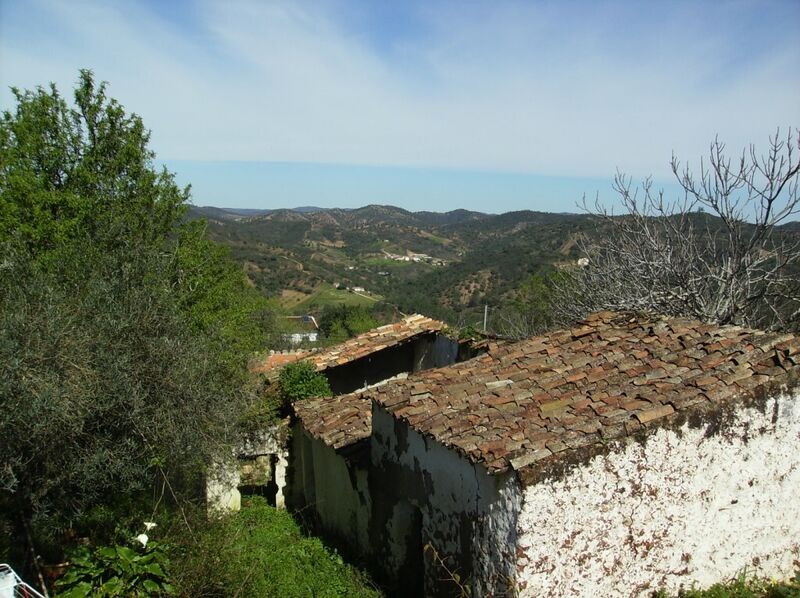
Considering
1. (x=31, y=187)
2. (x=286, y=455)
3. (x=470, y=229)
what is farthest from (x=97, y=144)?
(x=470, y=229)

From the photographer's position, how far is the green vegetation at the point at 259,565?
6.82 metres

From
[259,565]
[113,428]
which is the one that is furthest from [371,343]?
[113,428]

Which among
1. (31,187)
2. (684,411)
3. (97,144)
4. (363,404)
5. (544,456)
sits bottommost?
(363,404)

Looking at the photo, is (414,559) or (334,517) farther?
(334,517)

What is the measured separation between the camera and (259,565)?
822 cm

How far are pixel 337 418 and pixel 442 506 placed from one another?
4.56m

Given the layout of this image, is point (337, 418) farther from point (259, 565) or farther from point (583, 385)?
point (583, 385)

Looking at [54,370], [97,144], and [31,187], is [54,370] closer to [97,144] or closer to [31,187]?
[31,187]

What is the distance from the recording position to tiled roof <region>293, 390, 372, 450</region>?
9703mm

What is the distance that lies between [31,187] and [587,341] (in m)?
10.8

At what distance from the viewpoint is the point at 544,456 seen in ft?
16.9

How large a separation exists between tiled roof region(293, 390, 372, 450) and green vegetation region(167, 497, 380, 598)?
5.76 feet

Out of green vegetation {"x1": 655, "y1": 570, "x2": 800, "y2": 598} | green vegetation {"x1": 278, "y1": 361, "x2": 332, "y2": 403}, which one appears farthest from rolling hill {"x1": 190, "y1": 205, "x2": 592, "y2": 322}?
green vegetation {"x1": 655, "y1": 570, "x2": 800, "y2": 598}

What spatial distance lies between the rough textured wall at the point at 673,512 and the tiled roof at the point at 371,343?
8.82 metres
